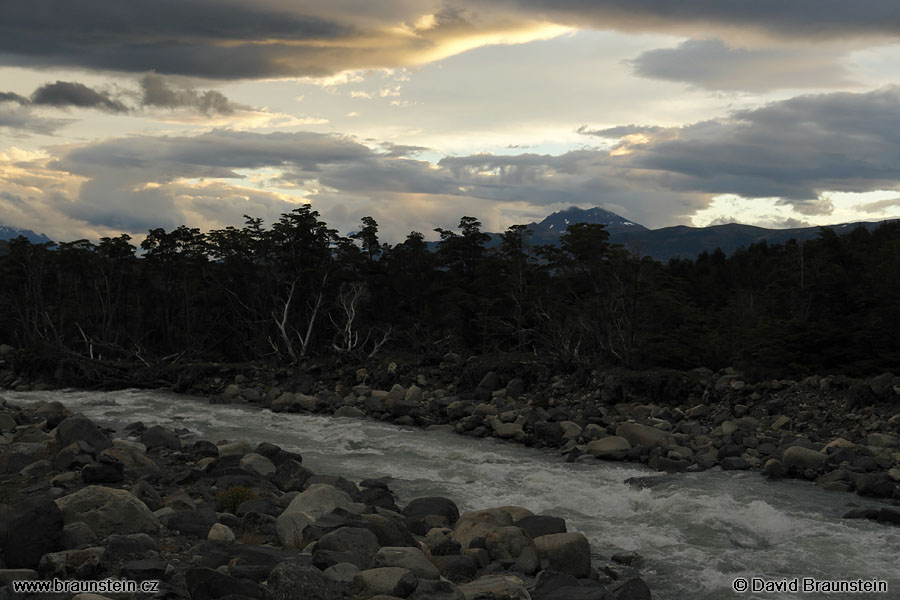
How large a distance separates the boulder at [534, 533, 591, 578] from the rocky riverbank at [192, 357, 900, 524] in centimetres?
678

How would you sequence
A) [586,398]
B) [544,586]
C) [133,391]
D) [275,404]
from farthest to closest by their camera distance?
[133,391] < [275,404] < [586,398] < [544,586]

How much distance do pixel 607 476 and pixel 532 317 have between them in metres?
23.4

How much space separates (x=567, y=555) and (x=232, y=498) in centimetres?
597

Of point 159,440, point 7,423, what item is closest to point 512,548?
point 159,440

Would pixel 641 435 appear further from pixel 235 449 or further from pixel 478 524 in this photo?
pixel 235 449

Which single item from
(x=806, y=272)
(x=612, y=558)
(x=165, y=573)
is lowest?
(x=612, y=558)

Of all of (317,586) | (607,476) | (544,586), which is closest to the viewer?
(317,586)

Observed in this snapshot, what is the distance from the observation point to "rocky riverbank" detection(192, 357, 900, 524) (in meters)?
18.0

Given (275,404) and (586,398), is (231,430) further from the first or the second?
(586,398)

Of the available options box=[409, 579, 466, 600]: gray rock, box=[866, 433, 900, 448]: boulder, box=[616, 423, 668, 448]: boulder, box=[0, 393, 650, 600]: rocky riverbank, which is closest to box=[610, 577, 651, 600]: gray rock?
box=[0, 393, 650, 600]: rocky riverbank

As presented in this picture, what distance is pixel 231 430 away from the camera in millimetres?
25547

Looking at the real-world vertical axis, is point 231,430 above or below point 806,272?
below

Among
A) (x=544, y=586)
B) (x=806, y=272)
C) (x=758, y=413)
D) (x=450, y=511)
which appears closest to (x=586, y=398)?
(x=758, y=413)

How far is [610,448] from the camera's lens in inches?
790
